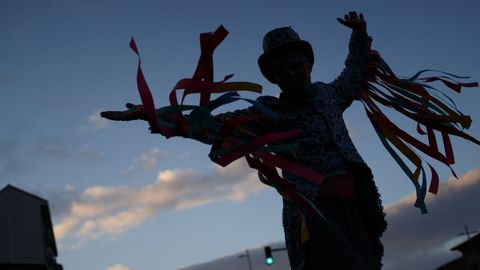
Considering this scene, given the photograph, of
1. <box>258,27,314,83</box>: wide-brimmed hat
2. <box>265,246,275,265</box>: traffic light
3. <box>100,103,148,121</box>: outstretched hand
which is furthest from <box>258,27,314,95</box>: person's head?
<box>265,246,275,265</box>: traffic light

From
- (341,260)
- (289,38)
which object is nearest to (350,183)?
(341,260)

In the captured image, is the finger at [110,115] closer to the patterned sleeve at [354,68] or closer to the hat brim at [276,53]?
the hat brim at [276,53]

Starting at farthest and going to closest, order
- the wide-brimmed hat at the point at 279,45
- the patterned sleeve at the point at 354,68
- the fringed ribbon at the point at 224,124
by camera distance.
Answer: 1. the patterned sleeve at the point at 354,68
2. the wide-brimmed hat at the point at 279,45
3. the fringed ribbon at the point at 224,124

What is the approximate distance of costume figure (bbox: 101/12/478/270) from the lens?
2645 millimetres

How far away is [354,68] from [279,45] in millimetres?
680

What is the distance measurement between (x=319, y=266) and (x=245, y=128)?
0.88 metres

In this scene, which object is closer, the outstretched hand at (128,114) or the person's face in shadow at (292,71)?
the outstretched hand at (128,114)

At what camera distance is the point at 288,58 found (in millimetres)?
3154

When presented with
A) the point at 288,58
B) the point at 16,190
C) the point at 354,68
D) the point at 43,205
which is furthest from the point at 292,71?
the point at 16,190

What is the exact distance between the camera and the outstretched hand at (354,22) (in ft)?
11.7

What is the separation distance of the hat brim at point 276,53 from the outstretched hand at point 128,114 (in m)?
0.91

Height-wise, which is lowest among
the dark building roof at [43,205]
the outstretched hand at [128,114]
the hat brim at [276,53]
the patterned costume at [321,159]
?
the patterned costume at [321,159]

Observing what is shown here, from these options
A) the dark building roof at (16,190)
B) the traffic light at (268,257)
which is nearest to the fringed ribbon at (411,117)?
the traffic light at (268,257)

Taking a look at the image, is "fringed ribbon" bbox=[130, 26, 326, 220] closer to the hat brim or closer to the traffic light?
the hat brim
